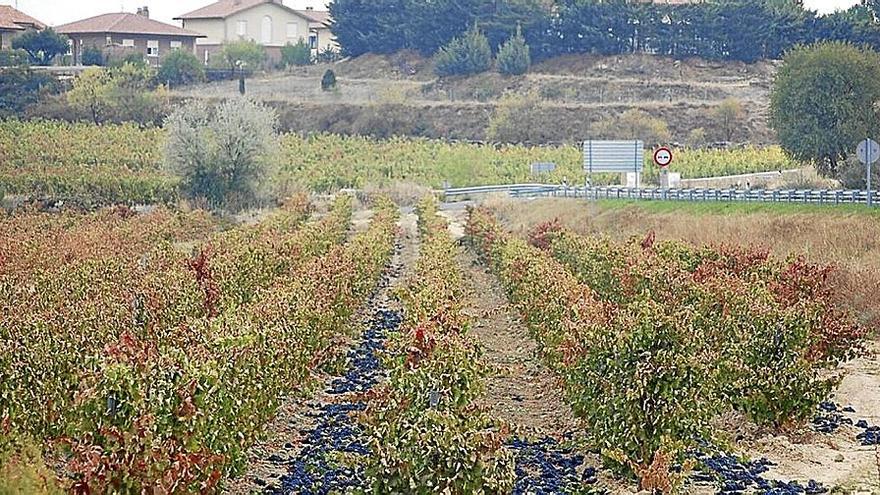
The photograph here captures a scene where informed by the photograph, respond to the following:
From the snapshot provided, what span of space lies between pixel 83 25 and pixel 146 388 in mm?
92114

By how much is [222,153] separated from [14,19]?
172 ft

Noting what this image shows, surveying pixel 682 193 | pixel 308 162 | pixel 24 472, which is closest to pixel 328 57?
pixel 308 162

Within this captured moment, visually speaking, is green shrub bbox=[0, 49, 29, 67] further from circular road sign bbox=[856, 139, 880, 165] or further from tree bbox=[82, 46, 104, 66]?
circular road sign bbox=[856, 139, 880, 165]

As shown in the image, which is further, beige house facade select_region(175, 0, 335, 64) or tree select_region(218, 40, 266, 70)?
beige house facade select_region(175, 0, 335, 64)

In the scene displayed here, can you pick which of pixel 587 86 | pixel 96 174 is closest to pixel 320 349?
pixel 96 174

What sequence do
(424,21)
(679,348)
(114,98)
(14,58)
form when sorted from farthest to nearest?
(424,21), (14,58), (114,98), (679,348)

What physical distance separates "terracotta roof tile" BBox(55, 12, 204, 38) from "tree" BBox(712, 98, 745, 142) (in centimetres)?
4100

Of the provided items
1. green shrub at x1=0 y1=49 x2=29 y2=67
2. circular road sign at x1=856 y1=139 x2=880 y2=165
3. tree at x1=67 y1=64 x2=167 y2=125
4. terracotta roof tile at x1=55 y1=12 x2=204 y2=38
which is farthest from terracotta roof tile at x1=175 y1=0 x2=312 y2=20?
circular road sign at x1=856 y1=139 x2=880 y2=165

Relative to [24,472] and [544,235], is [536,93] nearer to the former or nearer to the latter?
[544,235]

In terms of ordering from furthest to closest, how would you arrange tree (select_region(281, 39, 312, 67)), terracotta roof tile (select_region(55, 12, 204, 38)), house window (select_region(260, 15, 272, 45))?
1. house window (select_region(260, 15, 272, 45))
2. tree (select_region(281, 39, 312, 67))
3. terracotta roof tile (select_region(55, 12, 204, 38))

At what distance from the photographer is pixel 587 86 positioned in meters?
89.1

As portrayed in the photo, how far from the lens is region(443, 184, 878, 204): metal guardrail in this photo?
115 ft

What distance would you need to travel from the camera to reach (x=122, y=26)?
9525cm

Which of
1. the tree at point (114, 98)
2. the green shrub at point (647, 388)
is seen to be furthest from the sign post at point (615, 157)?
the tree at point (114, 98)
